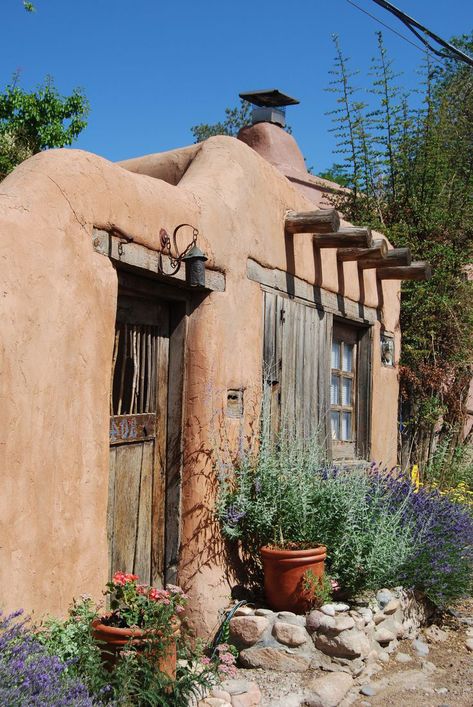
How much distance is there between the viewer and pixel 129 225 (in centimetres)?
429

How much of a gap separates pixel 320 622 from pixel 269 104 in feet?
22.8

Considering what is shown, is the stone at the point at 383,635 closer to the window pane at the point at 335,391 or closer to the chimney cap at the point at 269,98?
the window pane at the point at 335,391

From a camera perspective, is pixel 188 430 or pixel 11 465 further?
pixel 188 430

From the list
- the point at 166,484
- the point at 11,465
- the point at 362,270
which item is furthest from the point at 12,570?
the point at 362,270

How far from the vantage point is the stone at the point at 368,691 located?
14.7 feet

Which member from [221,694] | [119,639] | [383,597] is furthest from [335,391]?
[119,639]

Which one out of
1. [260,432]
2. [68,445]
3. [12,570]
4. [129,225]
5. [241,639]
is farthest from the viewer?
[260,432]

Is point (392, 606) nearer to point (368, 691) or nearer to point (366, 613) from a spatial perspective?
point (366, 613)

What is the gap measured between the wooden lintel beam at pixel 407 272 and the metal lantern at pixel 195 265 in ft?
11.9

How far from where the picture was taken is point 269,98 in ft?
32.2

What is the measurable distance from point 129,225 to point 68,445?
4.14ft

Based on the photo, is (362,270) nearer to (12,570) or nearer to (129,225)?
(129,225)

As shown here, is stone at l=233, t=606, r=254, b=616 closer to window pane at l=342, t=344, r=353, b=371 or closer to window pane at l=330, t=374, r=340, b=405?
window pane at l=330, t=374, r=340, b=405

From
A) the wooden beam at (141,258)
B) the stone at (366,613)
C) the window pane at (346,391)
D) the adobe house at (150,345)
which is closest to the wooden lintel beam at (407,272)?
the adobe house at (150,345)
